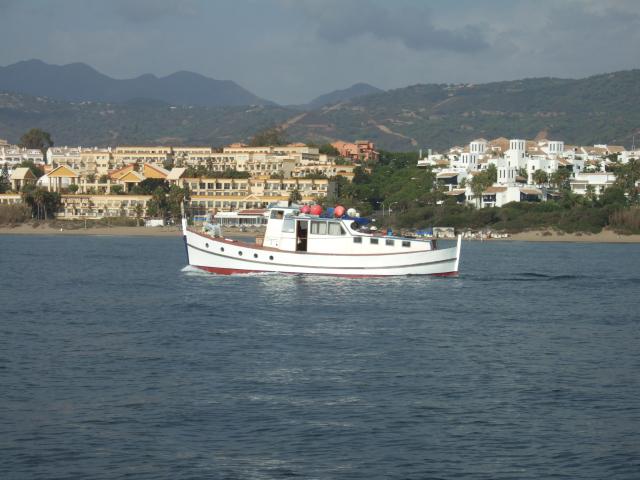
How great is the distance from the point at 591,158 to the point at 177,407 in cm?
16316

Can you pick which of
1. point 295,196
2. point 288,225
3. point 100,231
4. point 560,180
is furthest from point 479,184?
point 288,225

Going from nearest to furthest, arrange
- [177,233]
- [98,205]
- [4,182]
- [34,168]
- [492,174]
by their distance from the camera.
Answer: [177,233] < [492,174] < [98,205] < [4,182] < [34,168]

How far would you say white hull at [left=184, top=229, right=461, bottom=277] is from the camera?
176 ft

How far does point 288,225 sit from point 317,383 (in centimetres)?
2632

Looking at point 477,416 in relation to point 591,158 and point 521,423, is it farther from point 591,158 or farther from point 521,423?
point 591,158

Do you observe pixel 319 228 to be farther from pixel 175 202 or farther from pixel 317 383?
pixel 175 202

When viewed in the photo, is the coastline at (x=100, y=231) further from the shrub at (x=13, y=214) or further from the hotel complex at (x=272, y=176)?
the hotel complex at (x=272, y=176)

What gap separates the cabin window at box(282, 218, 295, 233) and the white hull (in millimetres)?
1087

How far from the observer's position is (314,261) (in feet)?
175

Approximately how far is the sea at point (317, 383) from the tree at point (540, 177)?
9606 cm

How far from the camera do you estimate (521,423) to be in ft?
78.3

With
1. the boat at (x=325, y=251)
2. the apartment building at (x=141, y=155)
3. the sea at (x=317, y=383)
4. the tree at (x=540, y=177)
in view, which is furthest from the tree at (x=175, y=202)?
the sea at (x=317, y=383)

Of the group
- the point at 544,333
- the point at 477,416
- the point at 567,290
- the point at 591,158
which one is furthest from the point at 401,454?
the point at 591,158

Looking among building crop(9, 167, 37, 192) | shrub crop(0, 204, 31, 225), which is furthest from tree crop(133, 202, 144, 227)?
building crop(9, 167, 37, 192)
